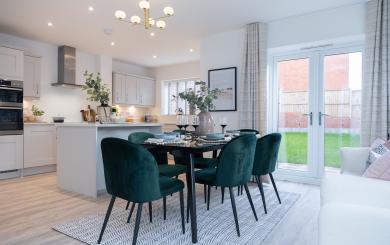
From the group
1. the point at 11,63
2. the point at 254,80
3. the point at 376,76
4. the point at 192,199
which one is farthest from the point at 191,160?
the point at 11,63

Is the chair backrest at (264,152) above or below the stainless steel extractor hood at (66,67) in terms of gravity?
below

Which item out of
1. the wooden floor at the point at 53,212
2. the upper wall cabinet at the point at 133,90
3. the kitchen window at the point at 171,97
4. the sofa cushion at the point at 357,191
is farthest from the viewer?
the kitchen window at the point at 171,97

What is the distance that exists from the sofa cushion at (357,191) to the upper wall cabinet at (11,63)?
512 cm

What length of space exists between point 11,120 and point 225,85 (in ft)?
12.6

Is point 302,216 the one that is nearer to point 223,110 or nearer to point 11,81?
point 223,110

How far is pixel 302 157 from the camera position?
4363 millimetres

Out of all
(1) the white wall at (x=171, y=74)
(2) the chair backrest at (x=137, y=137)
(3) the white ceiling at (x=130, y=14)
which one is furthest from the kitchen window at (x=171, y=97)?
(2) the chair backrest at (x=137, y=137)

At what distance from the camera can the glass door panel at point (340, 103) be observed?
3.92 m

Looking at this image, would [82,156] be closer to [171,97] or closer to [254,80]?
[254,80]

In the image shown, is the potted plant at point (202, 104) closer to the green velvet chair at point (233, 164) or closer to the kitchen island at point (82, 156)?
the green velvet chair at point (233, 164)

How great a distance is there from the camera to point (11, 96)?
456cm

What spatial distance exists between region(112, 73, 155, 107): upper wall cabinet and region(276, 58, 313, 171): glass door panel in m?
4.16

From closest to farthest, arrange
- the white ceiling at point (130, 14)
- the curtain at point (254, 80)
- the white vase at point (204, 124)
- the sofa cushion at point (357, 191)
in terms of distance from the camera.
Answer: the sofa cushion at point (357, 191)
the white vase at point (204, 124)
the white ceiling at point (130, 14)
the curtain at point (254, 80)

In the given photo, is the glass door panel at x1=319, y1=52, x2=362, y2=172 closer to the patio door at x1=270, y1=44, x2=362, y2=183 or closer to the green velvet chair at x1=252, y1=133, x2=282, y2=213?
the patio door at x1=270, y1=44, x2=362, y2=183
